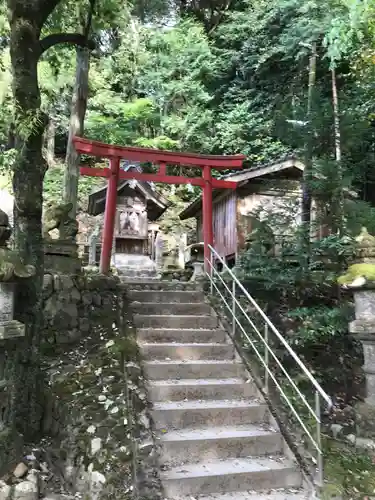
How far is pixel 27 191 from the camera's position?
441cm

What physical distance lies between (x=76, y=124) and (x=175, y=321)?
6.64 meters

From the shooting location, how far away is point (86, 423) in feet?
13.3

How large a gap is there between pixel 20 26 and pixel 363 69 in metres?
9.49

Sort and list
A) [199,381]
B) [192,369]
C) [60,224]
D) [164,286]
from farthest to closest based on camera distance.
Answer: [164,286]
[60,224]
[192,369]
[199,381]

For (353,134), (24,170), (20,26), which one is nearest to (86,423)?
(24,170)

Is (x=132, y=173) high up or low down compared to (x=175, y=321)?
up

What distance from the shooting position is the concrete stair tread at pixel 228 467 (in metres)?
3.63

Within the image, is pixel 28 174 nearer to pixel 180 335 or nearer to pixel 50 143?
pixel 180 335

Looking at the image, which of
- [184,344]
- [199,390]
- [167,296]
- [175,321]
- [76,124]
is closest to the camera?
[199,390]

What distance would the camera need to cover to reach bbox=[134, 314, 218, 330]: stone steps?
6.06 meters

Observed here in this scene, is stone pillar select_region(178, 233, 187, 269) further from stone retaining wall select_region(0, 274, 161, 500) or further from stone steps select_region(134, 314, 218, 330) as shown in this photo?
stone retaining wall select_region(0, 274, 161, 500)

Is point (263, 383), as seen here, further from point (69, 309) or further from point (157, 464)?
point (69, 309)

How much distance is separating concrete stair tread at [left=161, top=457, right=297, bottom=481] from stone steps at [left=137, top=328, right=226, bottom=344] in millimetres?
2020

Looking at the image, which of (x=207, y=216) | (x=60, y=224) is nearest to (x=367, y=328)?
(x=60, y=224)
